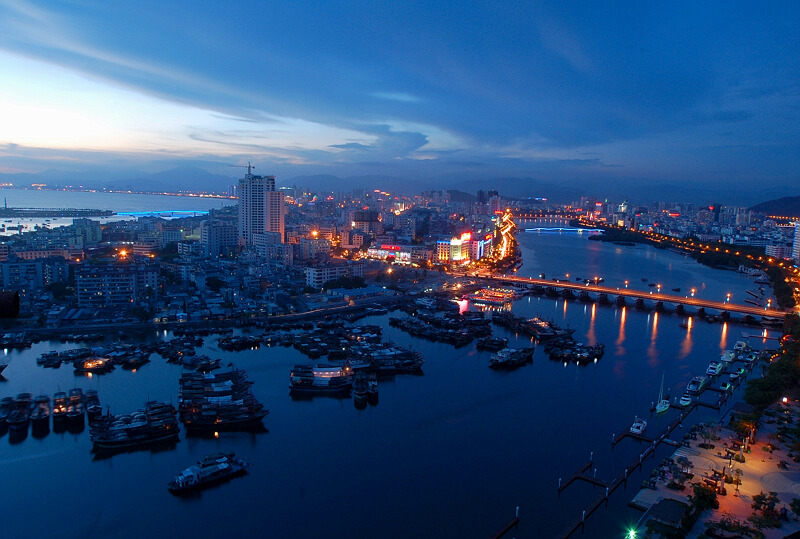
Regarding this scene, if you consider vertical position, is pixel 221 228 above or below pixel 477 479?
above

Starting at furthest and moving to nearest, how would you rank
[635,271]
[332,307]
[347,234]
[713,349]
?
[347,234] → [635,271] → [332,307] → [713,349]

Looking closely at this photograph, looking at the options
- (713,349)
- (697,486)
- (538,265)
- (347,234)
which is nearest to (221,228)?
(347,234)

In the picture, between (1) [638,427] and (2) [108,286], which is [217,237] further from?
(1) [638,427]

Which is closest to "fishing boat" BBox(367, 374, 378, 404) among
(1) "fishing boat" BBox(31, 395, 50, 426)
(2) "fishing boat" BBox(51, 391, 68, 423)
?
(2) "fishing boat" BBox(51, 391, 68, 423)

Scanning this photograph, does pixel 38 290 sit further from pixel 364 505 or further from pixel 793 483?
pixel 793 483

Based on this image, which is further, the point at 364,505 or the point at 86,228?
the point at 86,228

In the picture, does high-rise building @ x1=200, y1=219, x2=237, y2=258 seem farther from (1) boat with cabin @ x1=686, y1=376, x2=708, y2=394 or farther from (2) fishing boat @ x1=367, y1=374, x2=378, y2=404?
(1) boat with cabin @ x1=686, y1=376, x2=708, y2=394

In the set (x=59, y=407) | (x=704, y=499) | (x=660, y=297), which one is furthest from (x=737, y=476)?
(x=660, y=297)
